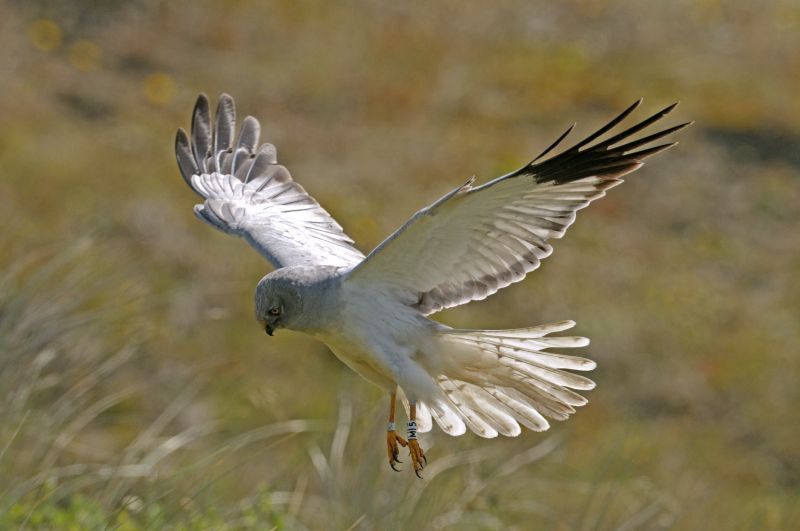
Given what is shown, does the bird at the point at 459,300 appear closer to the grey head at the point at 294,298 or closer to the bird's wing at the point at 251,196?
the grey head at the point at 294,298

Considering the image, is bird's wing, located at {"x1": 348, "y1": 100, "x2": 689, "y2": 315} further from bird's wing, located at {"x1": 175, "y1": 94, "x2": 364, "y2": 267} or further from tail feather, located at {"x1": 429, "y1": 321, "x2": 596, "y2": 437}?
bird's wing, located at {"x1": 175, "y1": 94, "x2": 364, "y2": 267}

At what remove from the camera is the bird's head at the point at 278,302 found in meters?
5.04

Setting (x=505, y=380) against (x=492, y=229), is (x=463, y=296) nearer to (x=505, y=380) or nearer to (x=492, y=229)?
(x=492, y=229)

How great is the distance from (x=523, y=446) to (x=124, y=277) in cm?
383

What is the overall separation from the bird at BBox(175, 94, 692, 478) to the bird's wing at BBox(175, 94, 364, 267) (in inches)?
14.2

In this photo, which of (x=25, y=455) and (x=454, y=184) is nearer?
(x=25, y=455)

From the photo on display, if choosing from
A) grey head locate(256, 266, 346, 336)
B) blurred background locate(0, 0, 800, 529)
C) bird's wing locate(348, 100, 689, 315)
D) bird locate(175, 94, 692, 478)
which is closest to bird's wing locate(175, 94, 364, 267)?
bird locate(175, 94, 692, 478)

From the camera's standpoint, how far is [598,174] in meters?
4.90

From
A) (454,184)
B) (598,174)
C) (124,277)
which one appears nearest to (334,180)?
(454,184)

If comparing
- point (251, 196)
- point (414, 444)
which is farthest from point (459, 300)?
point (251, 196)

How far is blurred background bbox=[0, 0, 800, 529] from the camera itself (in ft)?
20.2

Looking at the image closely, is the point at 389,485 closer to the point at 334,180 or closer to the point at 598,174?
the point at 598,174

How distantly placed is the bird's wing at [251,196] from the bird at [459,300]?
1.18 ft

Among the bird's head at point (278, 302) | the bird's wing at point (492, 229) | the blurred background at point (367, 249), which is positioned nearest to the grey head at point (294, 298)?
the bird's head at point (278, 302)
